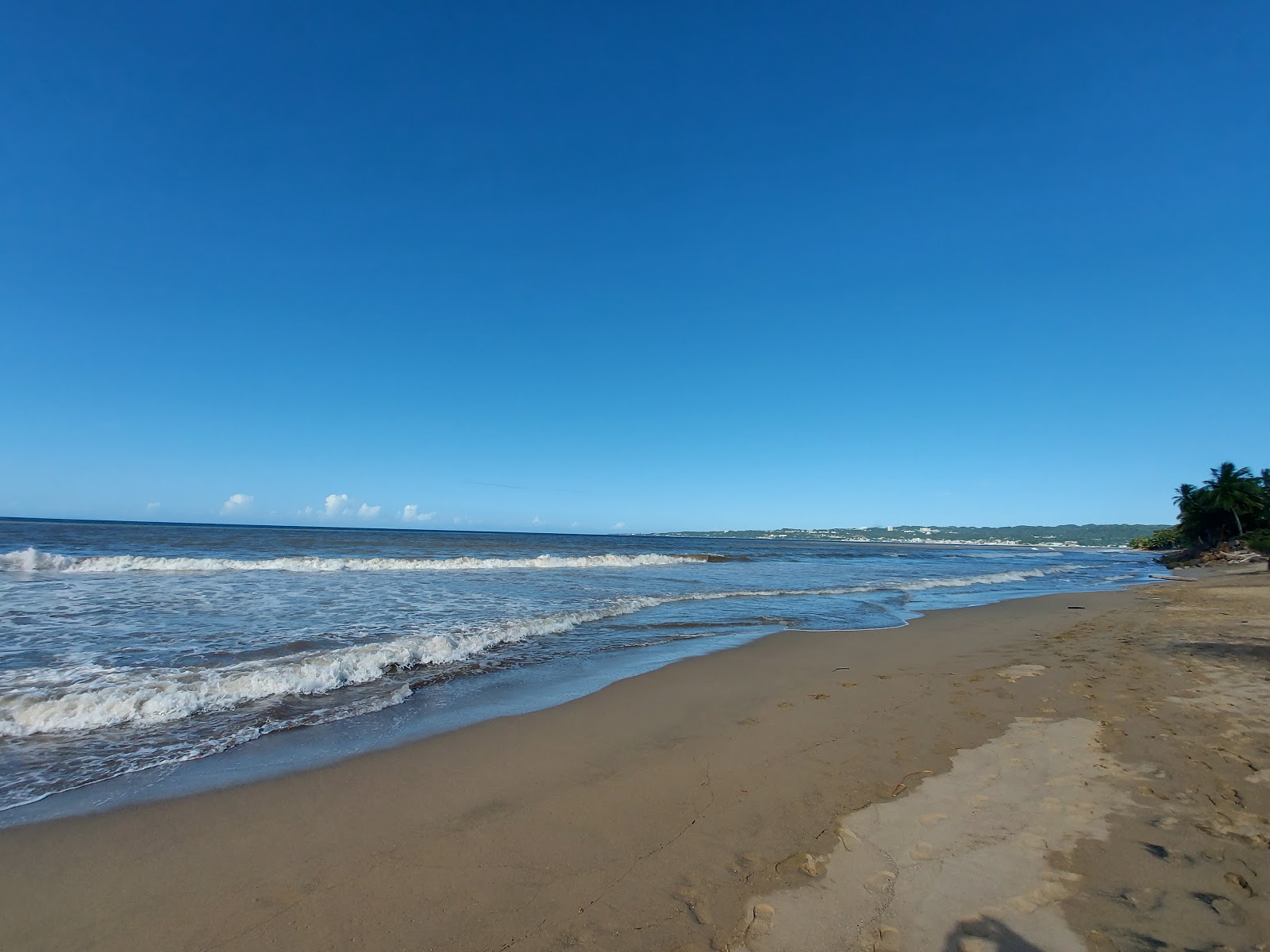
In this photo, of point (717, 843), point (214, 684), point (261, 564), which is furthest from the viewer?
point (261, 564)

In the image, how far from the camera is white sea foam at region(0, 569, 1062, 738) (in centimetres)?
608

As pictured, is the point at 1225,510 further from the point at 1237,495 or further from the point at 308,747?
the point at 308,747

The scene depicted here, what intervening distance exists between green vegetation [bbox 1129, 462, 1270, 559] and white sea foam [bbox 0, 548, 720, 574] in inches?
1996

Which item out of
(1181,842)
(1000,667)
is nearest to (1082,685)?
(1000,667)

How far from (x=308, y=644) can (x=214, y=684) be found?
8.16ft

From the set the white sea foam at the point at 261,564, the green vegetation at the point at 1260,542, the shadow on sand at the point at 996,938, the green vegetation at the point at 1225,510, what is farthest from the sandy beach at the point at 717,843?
the green vegetation at the point at 1225,510

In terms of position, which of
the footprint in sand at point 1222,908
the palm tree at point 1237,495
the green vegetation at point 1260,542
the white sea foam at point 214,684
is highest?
the palm tree at point 1237,495

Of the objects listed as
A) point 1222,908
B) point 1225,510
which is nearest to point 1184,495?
point 1225,510

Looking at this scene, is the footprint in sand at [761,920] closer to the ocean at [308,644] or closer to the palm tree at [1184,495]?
the ocean at [308,644]

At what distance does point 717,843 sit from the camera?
12.6ft

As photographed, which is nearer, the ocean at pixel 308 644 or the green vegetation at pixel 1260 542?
the ocean at pixel 308 644

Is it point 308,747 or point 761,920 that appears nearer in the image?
point 761,920

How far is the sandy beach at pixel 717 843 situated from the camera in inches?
116

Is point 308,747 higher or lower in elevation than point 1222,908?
lower
